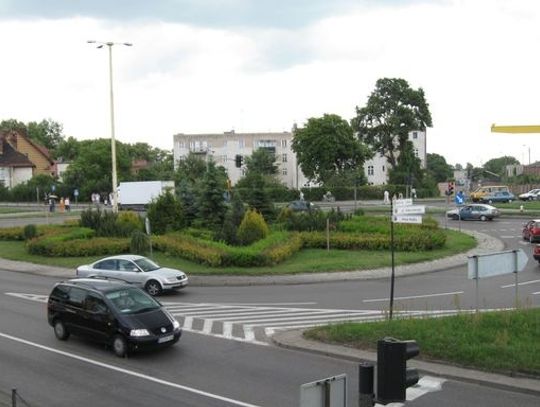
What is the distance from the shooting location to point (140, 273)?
79.4ft

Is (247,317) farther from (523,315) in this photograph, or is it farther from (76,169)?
(76,169)

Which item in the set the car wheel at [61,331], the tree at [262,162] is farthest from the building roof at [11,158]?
the car wheel at [61,331]

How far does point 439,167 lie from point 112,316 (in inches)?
6067

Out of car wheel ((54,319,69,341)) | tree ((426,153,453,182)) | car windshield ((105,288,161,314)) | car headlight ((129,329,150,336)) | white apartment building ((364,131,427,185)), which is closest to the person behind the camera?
car headlight ((129,329,150,336))

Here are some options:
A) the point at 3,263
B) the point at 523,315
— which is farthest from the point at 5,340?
the point at 3,263

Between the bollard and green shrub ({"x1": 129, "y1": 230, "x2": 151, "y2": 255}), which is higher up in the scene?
the bollard

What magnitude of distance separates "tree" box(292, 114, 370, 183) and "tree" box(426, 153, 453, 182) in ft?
225

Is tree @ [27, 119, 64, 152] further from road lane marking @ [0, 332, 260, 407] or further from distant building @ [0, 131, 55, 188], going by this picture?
road lane marking @ [0, 332, 260, 407]

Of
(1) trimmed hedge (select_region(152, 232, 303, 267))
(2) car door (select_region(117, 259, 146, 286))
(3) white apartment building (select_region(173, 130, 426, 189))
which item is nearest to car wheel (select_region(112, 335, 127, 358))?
(2) car door (select_region(117, 259, 146, 286))

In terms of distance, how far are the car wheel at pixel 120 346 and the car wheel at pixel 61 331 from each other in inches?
84.9

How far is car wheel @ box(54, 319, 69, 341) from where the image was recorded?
16422mm

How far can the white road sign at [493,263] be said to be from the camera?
15469 millimetres

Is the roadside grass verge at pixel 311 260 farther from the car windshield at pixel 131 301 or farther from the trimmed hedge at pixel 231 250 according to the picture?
the car windshield at pixel 131 301

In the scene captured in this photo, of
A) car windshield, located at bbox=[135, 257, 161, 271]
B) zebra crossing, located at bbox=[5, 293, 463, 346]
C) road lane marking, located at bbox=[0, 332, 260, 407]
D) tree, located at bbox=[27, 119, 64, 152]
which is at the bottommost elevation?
zebra crossing, located at bbox=[5, 293, 463, 346]
